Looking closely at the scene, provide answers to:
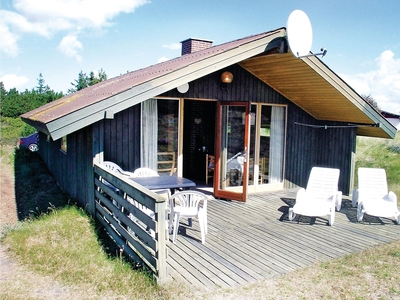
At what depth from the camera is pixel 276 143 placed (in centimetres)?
834

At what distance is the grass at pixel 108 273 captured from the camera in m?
3.45

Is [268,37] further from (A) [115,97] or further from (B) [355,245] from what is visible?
(B) [355,245]

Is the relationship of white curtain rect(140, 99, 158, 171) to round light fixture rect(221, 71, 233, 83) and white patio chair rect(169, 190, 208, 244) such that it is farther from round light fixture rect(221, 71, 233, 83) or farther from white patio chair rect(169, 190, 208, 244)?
white patio chair rect(169, 190, 208, 244)

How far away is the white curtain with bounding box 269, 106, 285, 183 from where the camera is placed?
8.27 metres

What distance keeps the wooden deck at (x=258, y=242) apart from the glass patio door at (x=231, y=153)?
39cm

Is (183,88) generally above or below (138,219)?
above

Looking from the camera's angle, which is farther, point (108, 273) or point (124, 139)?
point (124, 139)

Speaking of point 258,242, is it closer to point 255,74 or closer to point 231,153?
point 231,153

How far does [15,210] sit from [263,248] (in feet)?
19.8

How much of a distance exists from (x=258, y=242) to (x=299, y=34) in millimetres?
3408

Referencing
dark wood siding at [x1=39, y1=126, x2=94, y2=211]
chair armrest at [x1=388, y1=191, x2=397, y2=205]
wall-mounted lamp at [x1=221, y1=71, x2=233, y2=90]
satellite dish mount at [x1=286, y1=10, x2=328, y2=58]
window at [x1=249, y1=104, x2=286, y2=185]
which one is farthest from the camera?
window at [x1=249, y1=104, x2=286, y2=185]

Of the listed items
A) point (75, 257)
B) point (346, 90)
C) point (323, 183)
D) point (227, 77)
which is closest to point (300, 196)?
point (323, 183)

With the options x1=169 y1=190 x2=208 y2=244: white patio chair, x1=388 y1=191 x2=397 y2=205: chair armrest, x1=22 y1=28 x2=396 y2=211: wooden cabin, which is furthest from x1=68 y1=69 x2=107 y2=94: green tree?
x1=388 y1=191 x2=397 y2=205: chair armrest

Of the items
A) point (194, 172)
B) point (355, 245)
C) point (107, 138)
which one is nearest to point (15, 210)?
point (107, 138)
